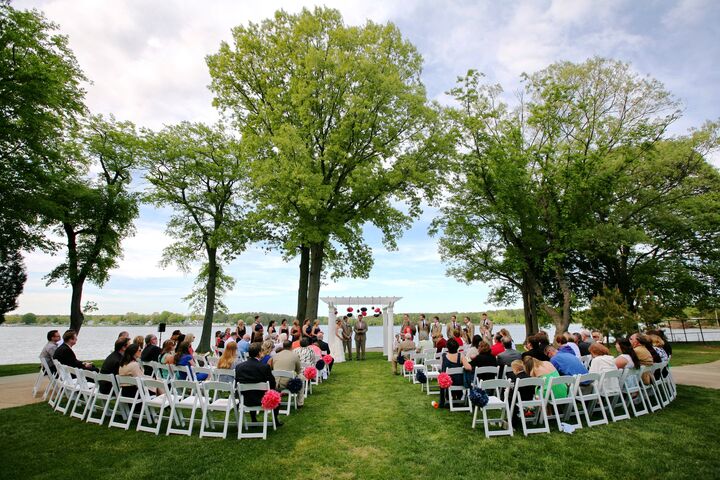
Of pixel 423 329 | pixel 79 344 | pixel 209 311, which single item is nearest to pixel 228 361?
pixel 423 329

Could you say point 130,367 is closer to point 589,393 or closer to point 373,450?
point 373,450

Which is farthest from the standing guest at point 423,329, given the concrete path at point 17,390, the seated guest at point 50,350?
the concrete path at point 17,390

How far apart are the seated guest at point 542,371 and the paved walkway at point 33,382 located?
236 inches

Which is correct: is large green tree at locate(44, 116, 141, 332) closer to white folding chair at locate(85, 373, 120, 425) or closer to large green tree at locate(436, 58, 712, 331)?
white folding chair at locate(85, 373, 120, 425)

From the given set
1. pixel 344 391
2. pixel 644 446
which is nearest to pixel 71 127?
pixel 344 391

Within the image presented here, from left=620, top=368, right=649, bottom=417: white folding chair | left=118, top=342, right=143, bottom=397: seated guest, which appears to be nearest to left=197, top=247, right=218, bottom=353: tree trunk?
left=118, top=342, right=143, bottom=397: seated guest

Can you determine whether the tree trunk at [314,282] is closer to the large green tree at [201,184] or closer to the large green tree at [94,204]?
the large green tree at [201,184]

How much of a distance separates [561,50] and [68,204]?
2697 cm

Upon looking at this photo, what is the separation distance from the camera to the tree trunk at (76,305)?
1844cm

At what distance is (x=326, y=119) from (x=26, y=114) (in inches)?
434

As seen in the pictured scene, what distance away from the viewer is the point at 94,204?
19141mm

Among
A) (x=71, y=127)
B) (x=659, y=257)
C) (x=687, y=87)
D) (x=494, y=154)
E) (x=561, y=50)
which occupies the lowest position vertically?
(x=659, y=257)

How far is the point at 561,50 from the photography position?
20.8 meters

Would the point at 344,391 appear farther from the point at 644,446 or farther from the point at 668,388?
the point at 668,388
